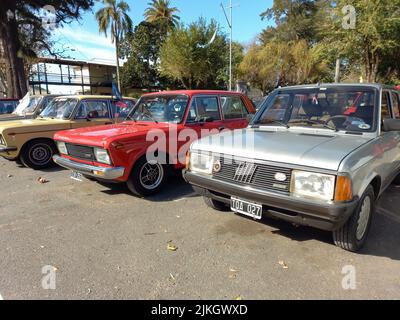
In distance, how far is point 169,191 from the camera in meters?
5.36

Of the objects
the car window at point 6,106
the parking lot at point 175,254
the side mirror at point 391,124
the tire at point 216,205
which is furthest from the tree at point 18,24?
the side mirror at point 391,124

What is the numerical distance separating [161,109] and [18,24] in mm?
17290

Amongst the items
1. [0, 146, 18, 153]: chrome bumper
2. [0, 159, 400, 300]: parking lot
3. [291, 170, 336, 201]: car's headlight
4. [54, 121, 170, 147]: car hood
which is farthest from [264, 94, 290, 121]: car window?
[0, 146, 18, 153]: chrome bumper

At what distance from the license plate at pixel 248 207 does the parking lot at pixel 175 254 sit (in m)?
0.44

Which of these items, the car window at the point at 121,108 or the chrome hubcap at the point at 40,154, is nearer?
the chrome hubcap at the point at 40,154

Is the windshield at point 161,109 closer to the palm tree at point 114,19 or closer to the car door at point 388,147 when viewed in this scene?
the car door at point 388,147

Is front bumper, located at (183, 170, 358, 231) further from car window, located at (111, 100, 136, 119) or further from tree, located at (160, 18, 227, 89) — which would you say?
tree, located at (160, 18, 227, 89)

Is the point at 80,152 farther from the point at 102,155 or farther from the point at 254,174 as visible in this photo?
the point at 254,174

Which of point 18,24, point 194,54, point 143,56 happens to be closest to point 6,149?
point 18,24

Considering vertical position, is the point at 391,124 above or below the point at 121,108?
below

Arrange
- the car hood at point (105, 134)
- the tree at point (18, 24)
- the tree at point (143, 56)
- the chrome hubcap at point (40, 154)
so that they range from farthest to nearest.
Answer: the tree at point (143, 56) < the tree at point (18, 24) < the chrome hubcap at point (40, 154) < the car hood at point (105, 134)

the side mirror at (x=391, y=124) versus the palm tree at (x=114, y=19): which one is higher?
the palm tree at (x=114, y=19)

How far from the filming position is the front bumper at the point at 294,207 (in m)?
2.67
